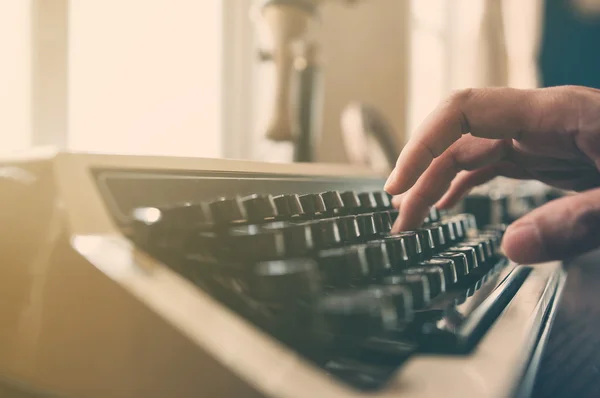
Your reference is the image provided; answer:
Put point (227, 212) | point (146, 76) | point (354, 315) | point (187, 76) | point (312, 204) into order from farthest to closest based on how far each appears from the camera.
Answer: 1. point (187, 76)
2. point (146, 76)
3. point (312, 204)
4. point (227, 212)
5. point (354, 315)

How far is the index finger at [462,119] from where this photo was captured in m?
0.57

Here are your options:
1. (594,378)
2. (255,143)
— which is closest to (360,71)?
(255,143)

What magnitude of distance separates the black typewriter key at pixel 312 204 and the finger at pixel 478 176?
0.36 metres

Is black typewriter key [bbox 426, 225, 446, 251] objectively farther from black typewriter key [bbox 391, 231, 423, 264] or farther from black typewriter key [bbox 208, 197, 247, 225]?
black typewriter key [bbox 208, 197, 247, 225]

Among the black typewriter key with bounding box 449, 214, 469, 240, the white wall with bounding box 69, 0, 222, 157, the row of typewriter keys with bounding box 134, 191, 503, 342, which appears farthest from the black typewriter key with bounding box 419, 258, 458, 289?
the white wall with bounding box 69, 0, 222, 157

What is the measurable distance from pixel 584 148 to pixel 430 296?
32 cm

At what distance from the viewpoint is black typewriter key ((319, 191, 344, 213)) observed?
0.52 metres

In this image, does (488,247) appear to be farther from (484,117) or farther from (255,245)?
(255,245)

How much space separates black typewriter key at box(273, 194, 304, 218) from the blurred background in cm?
17

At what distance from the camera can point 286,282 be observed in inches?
11.8

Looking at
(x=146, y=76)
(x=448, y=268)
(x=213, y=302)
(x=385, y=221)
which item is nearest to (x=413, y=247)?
(x=448, y=268)

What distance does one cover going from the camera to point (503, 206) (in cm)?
128

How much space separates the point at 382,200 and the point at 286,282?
0.39 metres

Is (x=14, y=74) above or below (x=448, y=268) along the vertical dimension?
above
